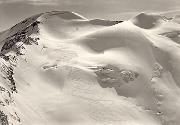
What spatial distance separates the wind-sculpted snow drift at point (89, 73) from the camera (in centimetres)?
2470

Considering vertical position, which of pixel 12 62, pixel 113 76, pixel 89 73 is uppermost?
pixel 12 62

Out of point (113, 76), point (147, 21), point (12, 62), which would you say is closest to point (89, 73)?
point (113, 76)

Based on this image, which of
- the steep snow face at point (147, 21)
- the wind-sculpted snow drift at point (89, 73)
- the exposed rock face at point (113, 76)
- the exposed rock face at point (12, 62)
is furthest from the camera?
the steep snow face at point (147, 21)

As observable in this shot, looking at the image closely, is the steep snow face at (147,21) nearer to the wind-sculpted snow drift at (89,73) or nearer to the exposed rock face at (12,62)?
the wind-sculpted snow drift at (89,73)

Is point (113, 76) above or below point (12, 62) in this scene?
below

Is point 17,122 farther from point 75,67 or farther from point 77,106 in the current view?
point 75,67

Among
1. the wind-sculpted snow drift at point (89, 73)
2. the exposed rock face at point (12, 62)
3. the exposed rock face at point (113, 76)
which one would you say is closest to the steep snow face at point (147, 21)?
the wind-sculpted snow drift at point (89, 73)

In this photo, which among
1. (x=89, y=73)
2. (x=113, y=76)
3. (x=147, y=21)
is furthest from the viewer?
(x=147, y=21)

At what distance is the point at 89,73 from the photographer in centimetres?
2870

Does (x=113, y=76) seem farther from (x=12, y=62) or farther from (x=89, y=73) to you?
(x=12, y=62)

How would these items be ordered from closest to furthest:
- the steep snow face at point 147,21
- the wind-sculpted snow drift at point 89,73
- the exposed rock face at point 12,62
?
the exposed rock face at point 12,62
the wind-sculpted snow drift at point 89,73
the steep snow face at point 147,21

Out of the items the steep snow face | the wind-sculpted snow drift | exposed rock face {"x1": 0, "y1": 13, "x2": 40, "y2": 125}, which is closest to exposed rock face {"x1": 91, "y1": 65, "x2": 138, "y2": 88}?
the wind-sculpted snow drift

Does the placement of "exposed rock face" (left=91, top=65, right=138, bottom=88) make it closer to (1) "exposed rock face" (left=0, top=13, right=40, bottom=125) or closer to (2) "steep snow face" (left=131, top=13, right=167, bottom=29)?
(1) "exposed rock face" (left=0, top=13, right=40, bottom=125)

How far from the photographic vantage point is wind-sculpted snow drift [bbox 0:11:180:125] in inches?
973
